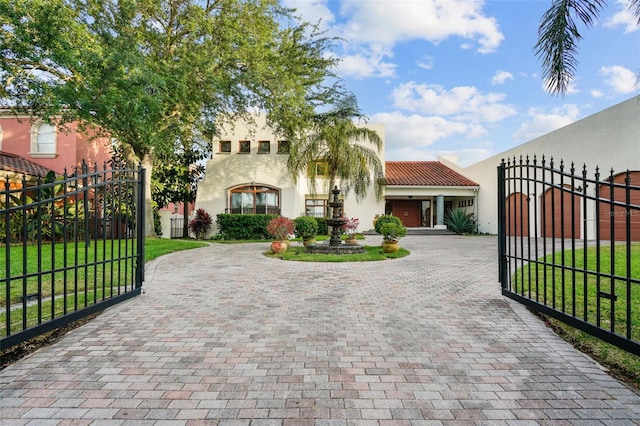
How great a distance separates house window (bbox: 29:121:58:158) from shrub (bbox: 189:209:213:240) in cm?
861

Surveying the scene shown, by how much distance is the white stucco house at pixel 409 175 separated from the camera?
1416 cm

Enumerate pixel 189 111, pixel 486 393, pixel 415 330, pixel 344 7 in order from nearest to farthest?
pixel 486 393
pixel 415 330
pixel 344 7
pixel 189 111

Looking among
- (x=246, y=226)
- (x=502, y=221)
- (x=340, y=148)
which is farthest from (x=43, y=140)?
(x=502, y=221)

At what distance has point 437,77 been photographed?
1190 cm

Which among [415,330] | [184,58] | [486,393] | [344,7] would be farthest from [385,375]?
[184,58]

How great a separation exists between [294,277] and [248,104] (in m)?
10.2

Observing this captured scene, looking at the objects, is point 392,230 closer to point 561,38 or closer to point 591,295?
point 591,295

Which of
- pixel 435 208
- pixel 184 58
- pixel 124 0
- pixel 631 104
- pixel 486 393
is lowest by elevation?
pixel 486 393

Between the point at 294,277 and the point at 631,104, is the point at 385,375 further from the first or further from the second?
the point at 631,104

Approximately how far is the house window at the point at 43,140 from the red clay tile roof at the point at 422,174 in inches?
790

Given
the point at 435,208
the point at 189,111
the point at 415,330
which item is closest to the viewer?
the point at 415,330

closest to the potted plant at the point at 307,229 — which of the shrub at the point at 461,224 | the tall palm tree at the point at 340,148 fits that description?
the tall palm tree at the point at 340,148

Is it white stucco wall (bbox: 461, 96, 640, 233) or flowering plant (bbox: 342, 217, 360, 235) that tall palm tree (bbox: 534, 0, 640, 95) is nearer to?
flowering plant (bbox: 342, 217, 360, 235)

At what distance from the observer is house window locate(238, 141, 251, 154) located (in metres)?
20.6
